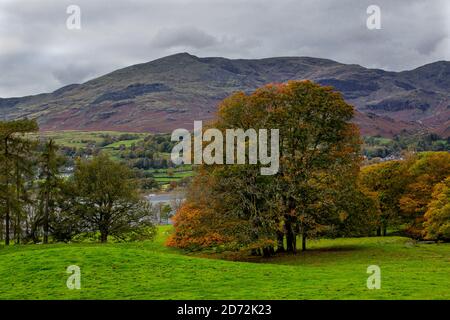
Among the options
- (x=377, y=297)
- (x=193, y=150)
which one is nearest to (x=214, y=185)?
(x=193, y=150)

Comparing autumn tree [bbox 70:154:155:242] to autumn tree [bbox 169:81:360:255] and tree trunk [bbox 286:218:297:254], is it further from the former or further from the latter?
tree trunk [bbox 286:218:297:254]

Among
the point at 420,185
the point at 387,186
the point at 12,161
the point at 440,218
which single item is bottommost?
the point at 440,218

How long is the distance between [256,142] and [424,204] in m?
43.4

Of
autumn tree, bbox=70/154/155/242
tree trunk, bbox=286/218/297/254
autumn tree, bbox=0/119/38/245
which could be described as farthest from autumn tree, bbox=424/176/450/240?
autumn tree, bbox=0/119/38/245

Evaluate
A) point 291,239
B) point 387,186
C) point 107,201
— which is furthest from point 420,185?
point 107,201

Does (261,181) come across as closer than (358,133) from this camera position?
Yes

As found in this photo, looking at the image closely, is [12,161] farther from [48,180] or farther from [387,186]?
[387,186]

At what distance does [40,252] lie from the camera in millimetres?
33844

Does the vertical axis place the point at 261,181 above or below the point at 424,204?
above

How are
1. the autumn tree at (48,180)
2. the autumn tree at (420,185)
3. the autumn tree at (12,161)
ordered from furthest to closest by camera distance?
the autumn tree at (420,185)
the autumn tree at (48,180)
the autumn tree at (12,161)

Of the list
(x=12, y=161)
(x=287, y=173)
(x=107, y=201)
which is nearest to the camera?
(x=287, y=173)

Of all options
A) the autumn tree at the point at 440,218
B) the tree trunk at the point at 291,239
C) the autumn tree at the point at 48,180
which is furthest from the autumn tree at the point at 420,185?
the autumn tree at the point at 48,180

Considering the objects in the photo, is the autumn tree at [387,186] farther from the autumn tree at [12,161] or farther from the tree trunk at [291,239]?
the autumn tree at [12,161]
